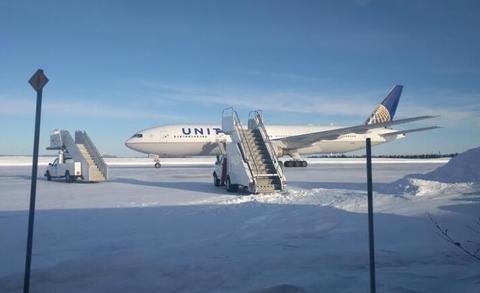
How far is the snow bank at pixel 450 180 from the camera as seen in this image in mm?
11891

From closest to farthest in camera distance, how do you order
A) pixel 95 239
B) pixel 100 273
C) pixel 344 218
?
1. pixel 100 273
2. pixel 95 239
3. pixel 344 218

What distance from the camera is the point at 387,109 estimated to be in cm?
4912

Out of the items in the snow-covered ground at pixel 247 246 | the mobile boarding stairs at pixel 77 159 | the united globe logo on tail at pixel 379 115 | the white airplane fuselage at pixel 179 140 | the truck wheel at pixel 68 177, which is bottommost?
the snow-covered ground at pixel 247 246

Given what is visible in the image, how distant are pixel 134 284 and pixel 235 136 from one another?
1279 centimetres

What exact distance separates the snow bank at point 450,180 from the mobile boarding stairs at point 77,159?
1578 centimetres

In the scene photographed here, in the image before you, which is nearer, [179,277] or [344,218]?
[179,277]

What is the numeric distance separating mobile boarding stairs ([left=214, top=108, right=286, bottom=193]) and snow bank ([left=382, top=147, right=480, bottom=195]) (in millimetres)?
4099

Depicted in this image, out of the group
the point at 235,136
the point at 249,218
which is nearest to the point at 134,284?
the point at 249,218

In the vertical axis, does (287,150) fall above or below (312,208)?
above

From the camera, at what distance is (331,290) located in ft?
15.9

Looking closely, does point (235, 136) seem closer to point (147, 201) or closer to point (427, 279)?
point (147, 201)

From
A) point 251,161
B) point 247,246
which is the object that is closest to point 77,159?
point 251,161

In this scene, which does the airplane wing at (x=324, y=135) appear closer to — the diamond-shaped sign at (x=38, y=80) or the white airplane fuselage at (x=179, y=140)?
the white airplane fuselage at (x=179, y=140)

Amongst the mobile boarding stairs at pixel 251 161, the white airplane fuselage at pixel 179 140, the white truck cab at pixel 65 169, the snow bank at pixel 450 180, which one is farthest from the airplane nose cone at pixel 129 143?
the snow bank at pixel 450 180
